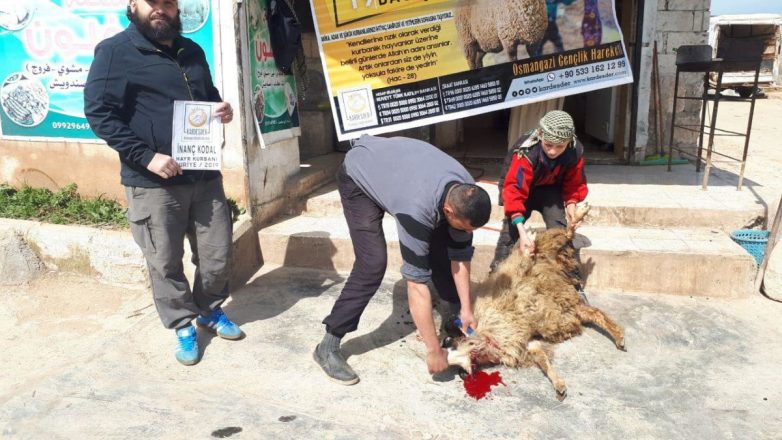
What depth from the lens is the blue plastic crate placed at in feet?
16.4

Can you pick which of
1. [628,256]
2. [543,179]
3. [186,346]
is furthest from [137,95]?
[628,256]

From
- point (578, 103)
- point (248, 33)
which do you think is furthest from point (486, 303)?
point (578, 103)

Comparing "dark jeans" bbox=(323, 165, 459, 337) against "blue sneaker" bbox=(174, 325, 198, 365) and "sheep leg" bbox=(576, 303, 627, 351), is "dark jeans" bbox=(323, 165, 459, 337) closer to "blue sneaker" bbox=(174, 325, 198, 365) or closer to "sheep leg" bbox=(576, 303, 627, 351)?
"blue sneaker" bbox=(174, 325, 198, 365)

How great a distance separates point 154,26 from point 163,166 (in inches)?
31.8

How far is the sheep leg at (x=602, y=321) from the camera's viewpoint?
12.8 ft

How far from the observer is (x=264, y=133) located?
5.53 metres

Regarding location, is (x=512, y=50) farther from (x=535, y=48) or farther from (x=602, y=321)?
(x=602, y=321)

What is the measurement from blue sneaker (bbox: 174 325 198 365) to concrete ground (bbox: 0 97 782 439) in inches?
3.1

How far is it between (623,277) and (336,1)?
3.76 m

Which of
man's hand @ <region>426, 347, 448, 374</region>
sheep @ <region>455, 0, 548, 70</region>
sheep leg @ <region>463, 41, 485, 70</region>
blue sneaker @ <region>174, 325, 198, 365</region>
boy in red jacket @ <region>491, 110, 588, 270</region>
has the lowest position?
blue sneaker @ <region>174, 325, 198, 365</region>

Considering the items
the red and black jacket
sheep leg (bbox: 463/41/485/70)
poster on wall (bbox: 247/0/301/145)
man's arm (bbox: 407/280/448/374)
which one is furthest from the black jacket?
sheep leg (bbox: 463/41/485/70)

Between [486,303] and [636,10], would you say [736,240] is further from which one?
[636,10]

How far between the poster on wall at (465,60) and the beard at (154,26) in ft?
8.60

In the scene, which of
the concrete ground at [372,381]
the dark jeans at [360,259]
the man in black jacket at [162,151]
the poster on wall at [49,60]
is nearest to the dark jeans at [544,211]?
the concrete ground at [372,381]
